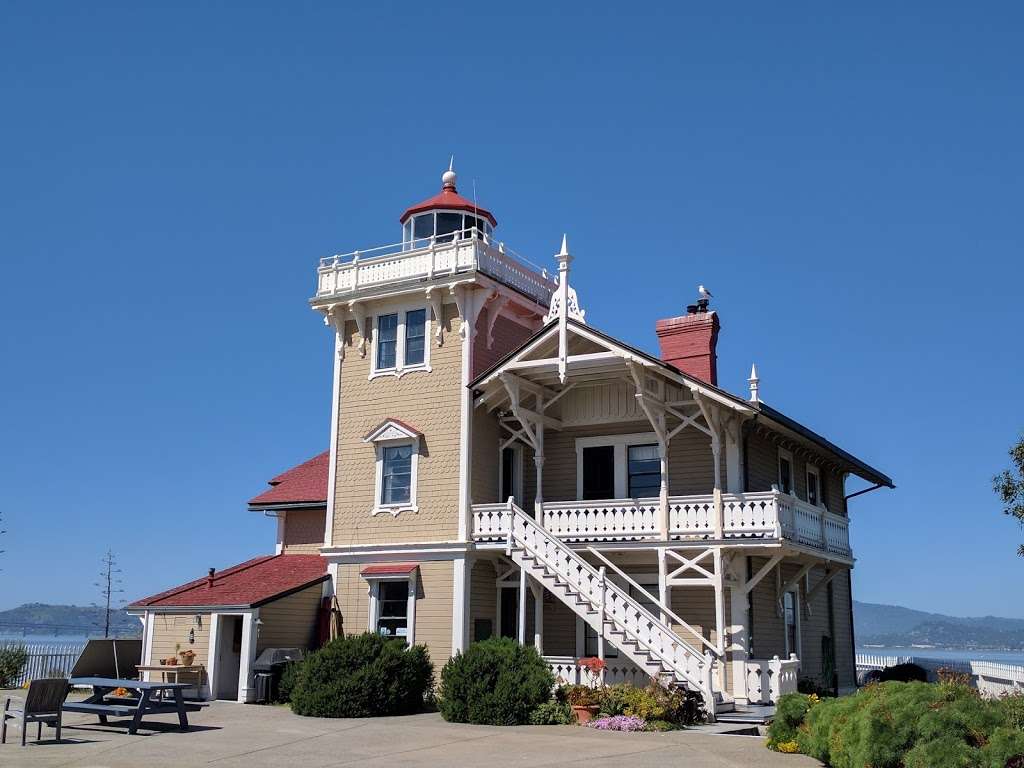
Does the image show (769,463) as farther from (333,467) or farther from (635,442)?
(333,467)

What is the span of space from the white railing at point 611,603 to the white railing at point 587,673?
2.19 feet

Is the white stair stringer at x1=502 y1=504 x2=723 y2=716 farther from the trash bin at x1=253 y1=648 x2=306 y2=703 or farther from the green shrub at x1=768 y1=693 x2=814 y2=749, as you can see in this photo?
the trash bin at x1=253 y1=648 x2=306 y2=703

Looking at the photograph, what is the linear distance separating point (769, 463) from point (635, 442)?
3368 mm

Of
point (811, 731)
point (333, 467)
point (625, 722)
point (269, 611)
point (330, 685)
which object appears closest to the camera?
point (811, 731)

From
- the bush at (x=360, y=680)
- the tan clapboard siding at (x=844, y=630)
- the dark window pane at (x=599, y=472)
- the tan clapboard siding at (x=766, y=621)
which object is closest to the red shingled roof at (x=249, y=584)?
the bush at (x=360, y=680)

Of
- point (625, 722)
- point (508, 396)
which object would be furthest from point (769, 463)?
point (625, 722)

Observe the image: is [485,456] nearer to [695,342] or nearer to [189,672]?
[695,342]

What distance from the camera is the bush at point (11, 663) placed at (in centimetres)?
2747

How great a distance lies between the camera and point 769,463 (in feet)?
86.2

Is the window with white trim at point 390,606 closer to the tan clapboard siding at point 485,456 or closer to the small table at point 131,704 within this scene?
the tan clapboard siding at point 485,456

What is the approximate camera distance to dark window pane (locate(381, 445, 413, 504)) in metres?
26.5

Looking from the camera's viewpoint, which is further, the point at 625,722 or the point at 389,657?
the point at 389,657

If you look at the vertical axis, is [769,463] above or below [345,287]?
below

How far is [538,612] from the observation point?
2459cm
